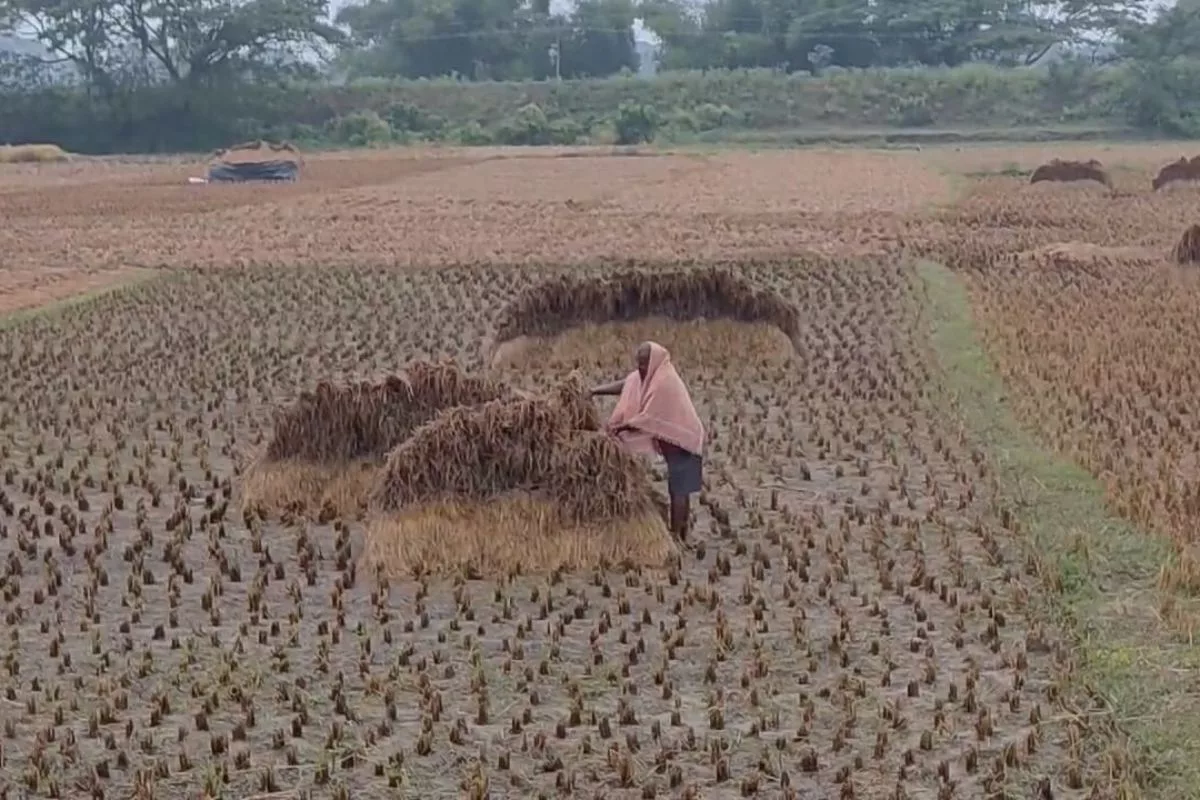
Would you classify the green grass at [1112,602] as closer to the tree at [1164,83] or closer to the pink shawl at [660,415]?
the pink shawl at [660,415]

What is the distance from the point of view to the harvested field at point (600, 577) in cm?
573

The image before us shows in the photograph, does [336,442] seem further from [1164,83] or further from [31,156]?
[1164,83]

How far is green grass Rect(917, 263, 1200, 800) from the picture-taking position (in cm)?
572

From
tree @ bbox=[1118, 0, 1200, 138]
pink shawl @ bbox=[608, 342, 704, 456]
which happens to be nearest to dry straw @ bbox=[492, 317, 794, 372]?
pink shawl @ bbox=[608, 342, 704, 456]

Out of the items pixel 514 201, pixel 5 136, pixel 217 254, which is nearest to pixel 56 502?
pixel 217 254

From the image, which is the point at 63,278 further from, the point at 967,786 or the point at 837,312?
the point at 967,786

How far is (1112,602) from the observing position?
7168 mm

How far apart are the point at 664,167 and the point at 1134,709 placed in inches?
1498

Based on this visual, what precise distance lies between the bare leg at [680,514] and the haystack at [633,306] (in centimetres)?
499

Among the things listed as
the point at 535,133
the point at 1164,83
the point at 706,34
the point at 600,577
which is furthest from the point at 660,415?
the point at 706,34

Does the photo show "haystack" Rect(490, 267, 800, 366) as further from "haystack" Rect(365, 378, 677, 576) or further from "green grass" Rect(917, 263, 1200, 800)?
"haystack" Rect(365, 378, 677, 576)

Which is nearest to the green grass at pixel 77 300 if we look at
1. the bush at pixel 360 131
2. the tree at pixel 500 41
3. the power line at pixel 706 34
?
the bush at pixel 360 131

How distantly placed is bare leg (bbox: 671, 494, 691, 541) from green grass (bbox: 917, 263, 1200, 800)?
1.52m

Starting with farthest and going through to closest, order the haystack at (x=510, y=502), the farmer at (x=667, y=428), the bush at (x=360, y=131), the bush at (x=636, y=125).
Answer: the bush at (x=360, y=131), the bush at (x=636, y=125), the farmer at (x=667, y=428), the haystack at (x=510, y=502)
